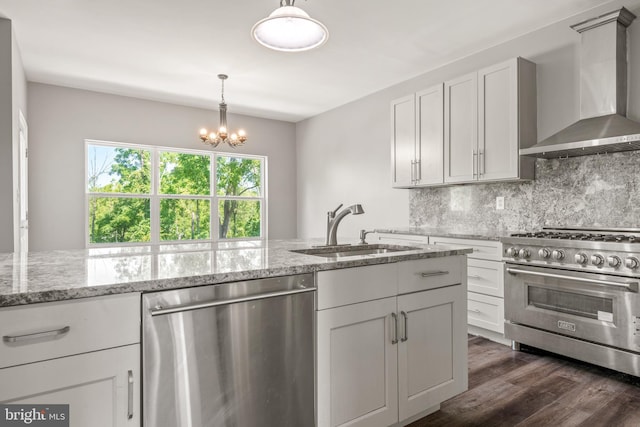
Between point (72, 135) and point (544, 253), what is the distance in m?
5.31

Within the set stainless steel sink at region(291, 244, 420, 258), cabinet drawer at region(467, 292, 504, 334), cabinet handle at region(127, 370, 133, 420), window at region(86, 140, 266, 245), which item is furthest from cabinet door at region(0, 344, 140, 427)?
window at region(86, 140, 266, 245)

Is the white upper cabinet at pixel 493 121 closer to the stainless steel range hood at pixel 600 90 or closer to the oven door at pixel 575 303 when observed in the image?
the stainless steel range hood at pixel 600 90

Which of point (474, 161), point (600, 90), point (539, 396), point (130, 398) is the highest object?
point (600, 90)

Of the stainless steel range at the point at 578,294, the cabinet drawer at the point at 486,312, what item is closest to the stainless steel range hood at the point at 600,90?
the stainless steel range at the point at 578,294

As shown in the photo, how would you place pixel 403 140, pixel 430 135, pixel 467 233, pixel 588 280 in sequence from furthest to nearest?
1. pixel 403 140
2. pixel 430 135
3. pixel 467 233
4. pixel 588 280

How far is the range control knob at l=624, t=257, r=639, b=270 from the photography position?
225cm

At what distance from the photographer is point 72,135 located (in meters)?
4.75

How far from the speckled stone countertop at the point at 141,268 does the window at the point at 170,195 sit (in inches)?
142

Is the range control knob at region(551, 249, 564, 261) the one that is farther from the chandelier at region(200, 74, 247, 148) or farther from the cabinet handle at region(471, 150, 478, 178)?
the chandelier at region(200, 74, 247, 148)

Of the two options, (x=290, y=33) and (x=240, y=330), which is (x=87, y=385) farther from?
(x=290, y=33)

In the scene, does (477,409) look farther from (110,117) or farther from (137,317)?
(110,117)

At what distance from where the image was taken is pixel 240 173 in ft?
20.4

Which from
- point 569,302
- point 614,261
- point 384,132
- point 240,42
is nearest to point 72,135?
point 240,42

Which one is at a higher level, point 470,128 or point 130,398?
point 470,128
